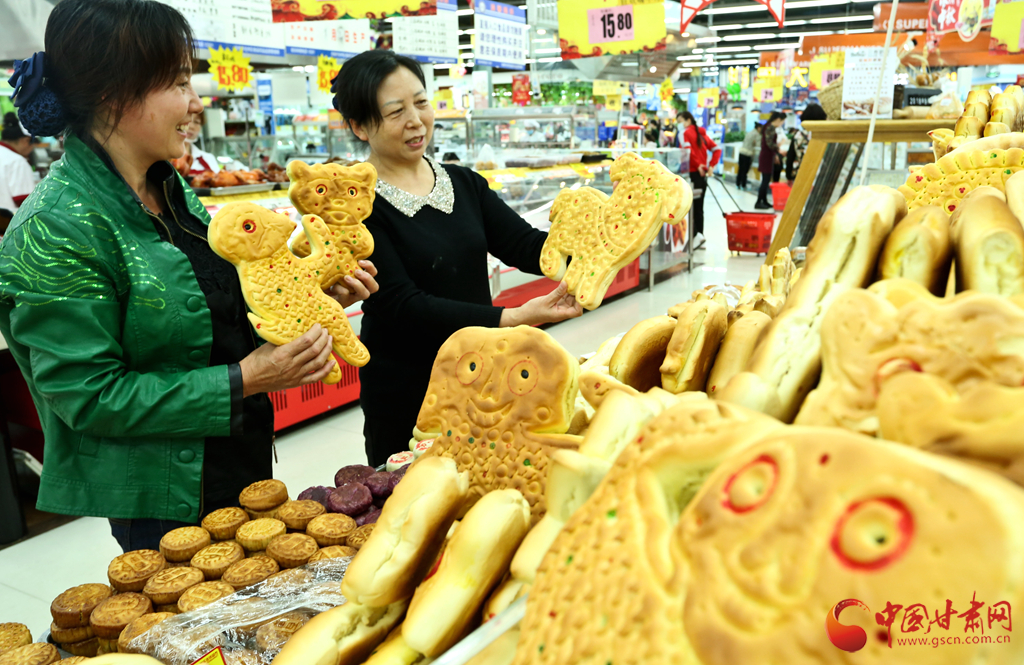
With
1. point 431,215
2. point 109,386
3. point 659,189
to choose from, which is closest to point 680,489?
point 659,189

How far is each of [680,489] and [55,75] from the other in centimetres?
154

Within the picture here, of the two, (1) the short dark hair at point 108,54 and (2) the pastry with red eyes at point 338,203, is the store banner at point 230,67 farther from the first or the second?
(1) the short dark hair at point 108,54

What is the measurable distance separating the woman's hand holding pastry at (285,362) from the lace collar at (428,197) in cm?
67

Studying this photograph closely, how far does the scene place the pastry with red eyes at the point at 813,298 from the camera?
62 cm

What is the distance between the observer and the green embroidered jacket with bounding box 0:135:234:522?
137 cm

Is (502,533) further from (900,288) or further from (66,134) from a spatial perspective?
(66,134)

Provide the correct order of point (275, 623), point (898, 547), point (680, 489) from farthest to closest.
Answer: point (275, 623), point (680, 489), point (898, 547)

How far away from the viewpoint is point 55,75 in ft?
4.73

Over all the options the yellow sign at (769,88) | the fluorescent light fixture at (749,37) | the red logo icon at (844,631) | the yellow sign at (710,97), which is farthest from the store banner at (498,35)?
the fluorescent light fixture at (749,37)

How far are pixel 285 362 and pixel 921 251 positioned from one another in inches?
49.9

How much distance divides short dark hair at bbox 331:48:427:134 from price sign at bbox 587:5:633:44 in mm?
5642

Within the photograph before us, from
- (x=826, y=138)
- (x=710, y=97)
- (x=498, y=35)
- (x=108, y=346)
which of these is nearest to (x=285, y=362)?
(x=108, y=346)

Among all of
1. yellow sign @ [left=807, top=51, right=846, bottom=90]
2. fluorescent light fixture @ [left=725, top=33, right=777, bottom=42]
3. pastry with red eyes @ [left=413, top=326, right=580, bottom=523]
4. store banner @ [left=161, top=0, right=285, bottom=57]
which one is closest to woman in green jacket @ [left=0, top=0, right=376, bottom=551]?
pastry with red eyes @ [left=413, top=326, right=580, bottom=523]

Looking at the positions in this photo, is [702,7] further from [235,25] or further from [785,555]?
[785,555]
